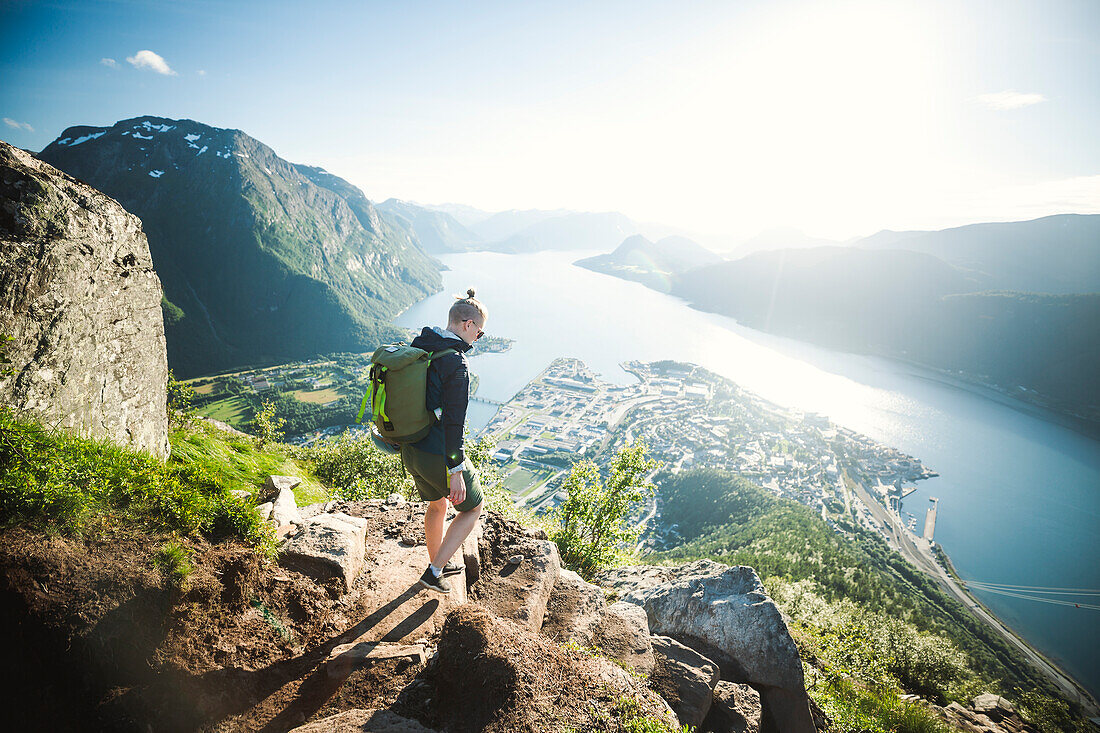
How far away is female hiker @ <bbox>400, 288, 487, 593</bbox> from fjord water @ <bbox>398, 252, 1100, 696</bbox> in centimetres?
5754

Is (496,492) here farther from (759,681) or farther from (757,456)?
(757,456)

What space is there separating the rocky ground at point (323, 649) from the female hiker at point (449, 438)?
30.9 inches

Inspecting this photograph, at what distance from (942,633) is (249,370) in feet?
374

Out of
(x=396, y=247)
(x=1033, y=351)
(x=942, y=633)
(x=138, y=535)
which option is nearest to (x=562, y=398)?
(x=942, y=633)

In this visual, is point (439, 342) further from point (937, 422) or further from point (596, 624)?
point (937, 422)

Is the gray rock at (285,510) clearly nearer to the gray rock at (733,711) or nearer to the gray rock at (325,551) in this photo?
the gray rock at (325,551)

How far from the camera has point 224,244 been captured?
401 feet

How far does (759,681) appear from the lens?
5.60m

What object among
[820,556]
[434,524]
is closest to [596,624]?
[434,524]

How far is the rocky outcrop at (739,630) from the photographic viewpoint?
548cm

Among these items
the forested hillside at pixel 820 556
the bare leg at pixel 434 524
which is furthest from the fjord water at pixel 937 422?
the bare leg at pixel 434 524

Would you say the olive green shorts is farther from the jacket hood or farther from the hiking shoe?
the jacket hood

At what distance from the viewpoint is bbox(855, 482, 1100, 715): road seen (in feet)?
108

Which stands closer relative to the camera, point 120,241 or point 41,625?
point 41,625
